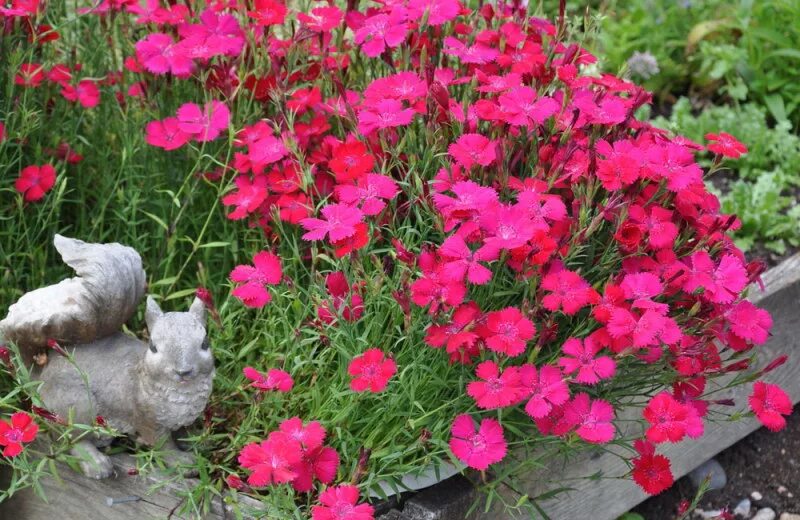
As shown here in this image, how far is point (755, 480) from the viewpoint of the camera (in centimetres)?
307

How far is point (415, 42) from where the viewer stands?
8.13 ft

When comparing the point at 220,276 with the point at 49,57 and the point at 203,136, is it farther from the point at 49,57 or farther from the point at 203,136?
the point at 49,57

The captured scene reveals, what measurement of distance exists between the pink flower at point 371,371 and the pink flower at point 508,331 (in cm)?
19

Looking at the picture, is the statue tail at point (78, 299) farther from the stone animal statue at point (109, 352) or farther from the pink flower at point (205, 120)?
the pink flower at point (205, 120)

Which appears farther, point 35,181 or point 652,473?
point 35,181

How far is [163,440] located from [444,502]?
22.6 inches

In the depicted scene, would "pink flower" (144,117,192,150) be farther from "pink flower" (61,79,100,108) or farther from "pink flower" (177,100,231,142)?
"pink flower" (61,79,100,108)

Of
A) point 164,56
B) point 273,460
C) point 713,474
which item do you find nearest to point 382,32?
point 164,56

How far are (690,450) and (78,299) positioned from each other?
166cm

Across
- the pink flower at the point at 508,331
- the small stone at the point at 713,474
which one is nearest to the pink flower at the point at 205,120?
the pink flower at the point at 508,331

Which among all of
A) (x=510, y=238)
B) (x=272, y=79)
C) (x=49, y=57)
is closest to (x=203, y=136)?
(x=272, y=79)

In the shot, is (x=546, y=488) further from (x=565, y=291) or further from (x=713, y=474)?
(x=713, y=474)

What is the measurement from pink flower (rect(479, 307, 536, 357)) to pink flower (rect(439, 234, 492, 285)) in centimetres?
8

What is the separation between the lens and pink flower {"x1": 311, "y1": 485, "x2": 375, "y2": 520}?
1.86 meters
